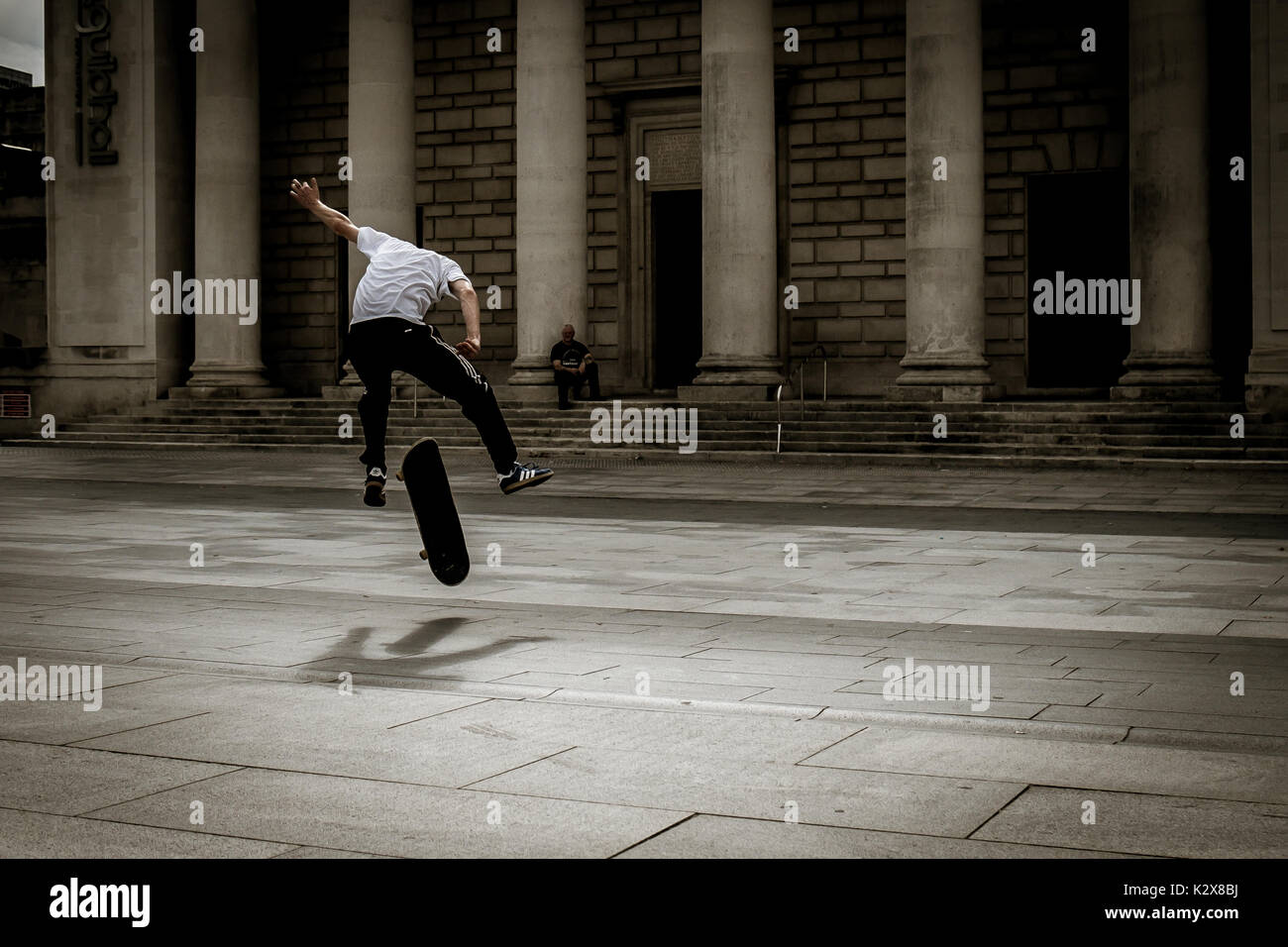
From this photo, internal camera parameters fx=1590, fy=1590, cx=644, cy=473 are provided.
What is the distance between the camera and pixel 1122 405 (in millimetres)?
24547

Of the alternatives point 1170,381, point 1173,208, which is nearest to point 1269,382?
point 1170,381

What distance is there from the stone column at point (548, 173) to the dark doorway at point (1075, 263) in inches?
361

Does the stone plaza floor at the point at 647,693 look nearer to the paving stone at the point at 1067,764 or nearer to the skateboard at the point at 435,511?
the paving stone at the point at 1067,764

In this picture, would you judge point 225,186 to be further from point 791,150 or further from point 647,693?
point 647,693

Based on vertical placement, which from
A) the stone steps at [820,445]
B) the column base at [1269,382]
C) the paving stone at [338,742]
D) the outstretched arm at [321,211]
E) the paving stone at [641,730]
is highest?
the outstretched arm at [321,211]

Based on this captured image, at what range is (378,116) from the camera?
2972 centimetres

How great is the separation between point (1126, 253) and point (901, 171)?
4688mm

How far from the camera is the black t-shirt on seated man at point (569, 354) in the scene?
91.1ft

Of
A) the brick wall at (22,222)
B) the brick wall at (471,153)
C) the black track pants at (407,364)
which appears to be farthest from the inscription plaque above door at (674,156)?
the black track pants at (407,364)

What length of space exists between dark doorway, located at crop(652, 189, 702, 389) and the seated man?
5.72 metres

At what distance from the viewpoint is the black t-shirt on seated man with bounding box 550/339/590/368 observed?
91.1 ft

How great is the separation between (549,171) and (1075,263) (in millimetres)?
10522
